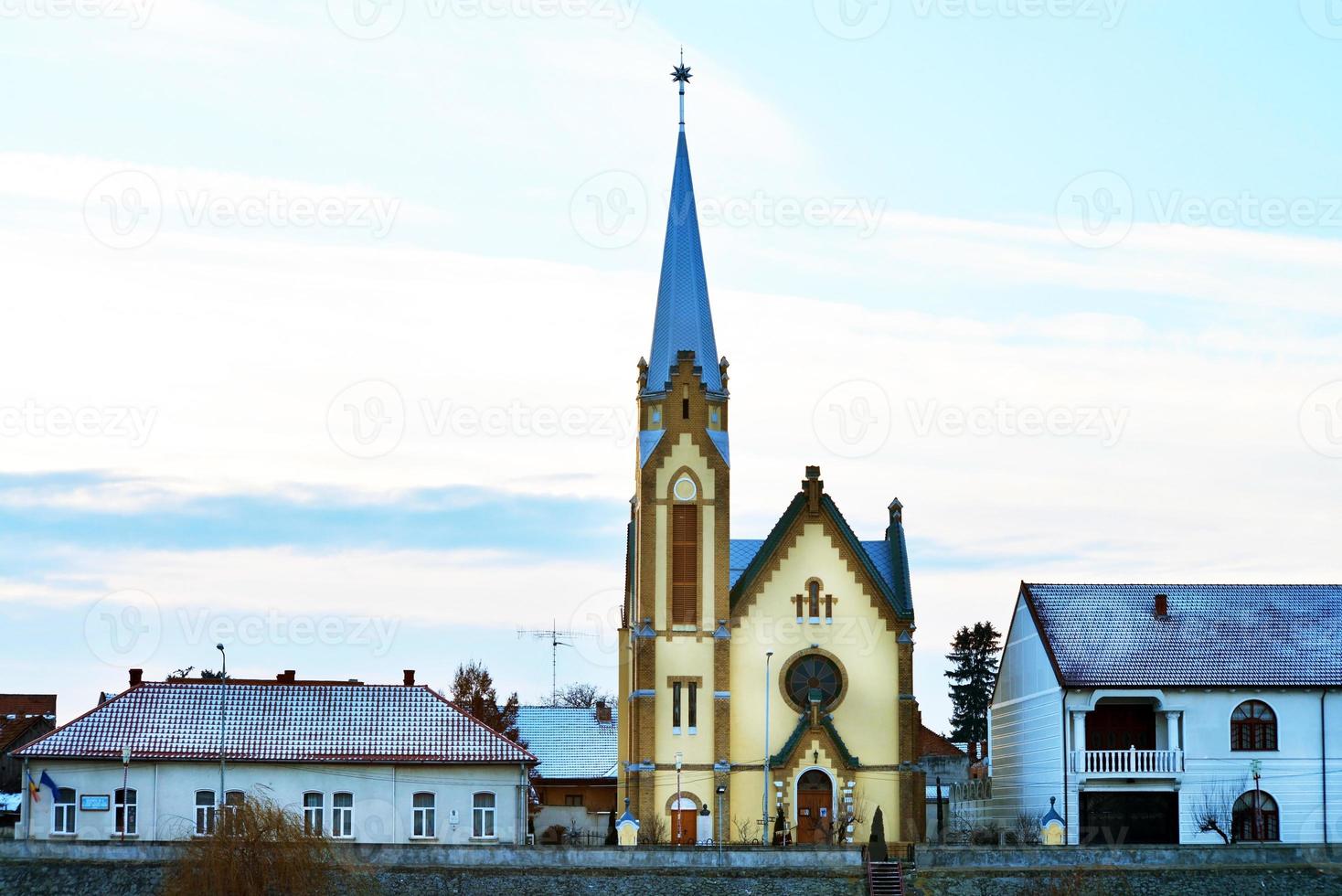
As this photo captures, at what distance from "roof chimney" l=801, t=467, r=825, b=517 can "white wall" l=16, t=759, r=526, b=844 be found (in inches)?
544

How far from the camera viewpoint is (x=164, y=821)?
64188 mm

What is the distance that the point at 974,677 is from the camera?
112500 mm

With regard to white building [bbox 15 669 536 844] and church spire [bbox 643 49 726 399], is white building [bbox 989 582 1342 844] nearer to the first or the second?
church spire [bbox 643 49 726 399]

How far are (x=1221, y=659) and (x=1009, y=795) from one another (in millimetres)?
9663

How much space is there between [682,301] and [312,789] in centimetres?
2193

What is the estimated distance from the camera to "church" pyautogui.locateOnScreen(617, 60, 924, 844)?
225 feet

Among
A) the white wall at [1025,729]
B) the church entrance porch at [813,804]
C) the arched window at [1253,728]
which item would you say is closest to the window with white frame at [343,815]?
the church entrance porch at [813,804]

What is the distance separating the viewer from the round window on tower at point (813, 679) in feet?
230

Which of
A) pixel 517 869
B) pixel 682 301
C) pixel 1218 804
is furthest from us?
pixel 682 301

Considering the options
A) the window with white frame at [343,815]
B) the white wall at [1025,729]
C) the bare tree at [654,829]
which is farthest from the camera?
the white wall at [1025,729]

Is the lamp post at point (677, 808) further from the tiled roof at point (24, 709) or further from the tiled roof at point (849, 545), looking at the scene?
the tiled roof at point (24, 709)

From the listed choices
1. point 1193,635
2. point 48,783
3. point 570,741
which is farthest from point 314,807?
point 1193,635

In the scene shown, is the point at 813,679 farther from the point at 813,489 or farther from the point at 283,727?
the point at 283,727

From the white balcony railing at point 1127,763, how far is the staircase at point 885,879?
11.0 m
